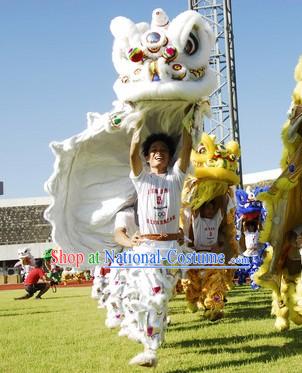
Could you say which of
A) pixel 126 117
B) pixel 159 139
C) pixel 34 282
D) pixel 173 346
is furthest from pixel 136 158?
pixel 34 282

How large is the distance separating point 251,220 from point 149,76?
6414 millimetres

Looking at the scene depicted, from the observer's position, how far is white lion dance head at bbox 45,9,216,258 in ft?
13.8

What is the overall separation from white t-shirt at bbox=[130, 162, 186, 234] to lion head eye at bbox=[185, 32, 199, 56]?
87cm

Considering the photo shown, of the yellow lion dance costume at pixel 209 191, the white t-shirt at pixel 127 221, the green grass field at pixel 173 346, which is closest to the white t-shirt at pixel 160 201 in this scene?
the white t-shirt at pixel 127 221

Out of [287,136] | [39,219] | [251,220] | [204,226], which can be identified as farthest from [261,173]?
[287,136]

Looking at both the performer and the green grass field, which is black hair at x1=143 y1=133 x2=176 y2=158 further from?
the green grass field

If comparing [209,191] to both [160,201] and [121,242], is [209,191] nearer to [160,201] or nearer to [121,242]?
[121,242]

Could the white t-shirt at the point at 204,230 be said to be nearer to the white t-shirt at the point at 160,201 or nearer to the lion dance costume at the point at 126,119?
the lion dance costume at the point at 126,119

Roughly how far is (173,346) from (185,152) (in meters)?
1.93

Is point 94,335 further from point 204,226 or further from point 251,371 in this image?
point 251,371

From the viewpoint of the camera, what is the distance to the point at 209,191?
21.1 ft

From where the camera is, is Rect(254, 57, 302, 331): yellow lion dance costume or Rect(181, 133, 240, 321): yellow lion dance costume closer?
Rect(254, 57, 302, 331): yellow lion dance costume

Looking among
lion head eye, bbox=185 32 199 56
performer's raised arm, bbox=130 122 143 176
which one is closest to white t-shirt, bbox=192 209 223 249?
performer's raised arm, bbox=130 122 143 176

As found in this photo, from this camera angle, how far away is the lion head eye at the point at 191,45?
431cm
